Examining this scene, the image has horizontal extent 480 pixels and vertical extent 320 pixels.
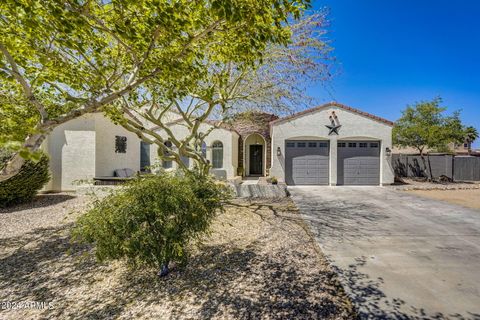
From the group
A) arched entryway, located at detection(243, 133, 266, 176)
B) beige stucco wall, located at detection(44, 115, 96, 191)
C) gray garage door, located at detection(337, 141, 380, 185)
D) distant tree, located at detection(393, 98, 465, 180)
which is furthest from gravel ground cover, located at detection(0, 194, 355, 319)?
distant tree, located at detection(393, 98, 465, 180)

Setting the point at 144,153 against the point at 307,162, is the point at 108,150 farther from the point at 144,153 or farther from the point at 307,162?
the point at 307,162

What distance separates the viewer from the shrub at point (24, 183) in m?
8.71

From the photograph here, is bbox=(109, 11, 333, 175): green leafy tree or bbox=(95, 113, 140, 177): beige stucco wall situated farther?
bbox=(95, 113, 140, 177): beige stucco wall

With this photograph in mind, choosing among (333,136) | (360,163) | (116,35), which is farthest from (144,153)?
(360,163)

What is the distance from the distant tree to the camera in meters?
15.5

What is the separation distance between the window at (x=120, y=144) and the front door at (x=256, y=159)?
31.3 ft

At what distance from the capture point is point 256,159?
19.4 m

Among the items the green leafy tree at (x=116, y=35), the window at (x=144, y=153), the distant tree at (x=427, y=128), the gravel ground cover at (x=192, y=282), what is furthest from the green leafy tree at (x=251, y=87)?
the distant tree at (x=427, y=128)

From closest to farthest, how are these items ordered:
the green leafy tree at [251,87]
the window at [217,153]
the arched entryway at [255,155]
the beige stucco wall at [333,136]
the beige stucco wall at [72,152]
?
1. the green leafy tree at [251,87]
2. the beige stucco wall at [72,152]
3. the beige stucco wall at [333,136]
4. the window at [217,153]
5. the arched entryway at [255,155]

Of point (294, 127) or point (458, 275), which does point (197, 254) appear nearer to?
point (458, 275)

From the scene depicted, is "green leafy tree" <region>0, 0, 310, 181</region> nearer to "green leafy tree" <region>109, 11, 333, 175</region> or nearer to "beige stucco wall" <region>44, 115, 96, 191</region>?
"green leafy tree" <region>109, 11, 333, 175</region>

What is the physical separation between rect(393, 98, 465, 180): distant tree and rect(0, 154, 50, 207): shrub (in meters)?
20.9

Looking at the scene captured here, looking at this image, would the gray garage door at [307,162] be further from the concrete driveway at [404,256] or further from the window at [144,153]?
the window at [144,153]

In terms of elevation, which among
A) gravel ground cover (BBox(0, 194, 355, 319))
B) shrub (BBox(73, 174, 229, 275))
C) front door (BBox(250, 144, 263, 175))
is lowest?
gravel ground cover (BBox(0, 194, 355, 319))
